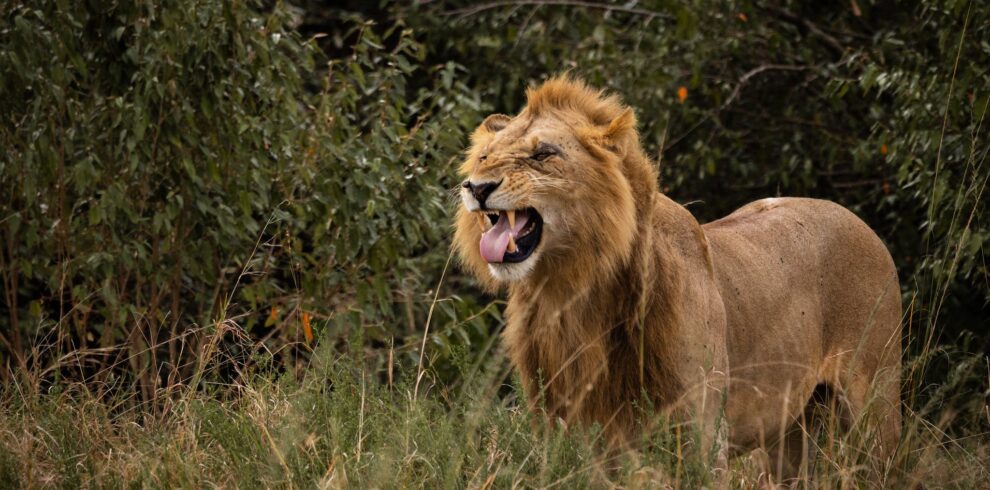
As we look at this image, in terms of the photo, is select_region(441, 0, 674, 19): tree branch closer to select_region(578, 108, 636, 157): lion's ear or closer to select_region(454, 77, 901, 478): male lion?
select_region(454, 77, 901, 478): male lion

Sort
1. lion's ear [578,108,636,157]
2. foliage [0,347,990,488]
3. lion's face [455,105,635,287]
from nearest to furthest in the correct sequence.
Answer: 1. foliage [0,347,990,488]
2. lion's face [455,105,635,287]
3. lion's ear [578,108,636,157]

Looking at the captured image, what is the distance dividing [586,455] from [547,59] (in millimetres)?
5056

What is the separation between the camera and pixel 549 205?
3.80 metres

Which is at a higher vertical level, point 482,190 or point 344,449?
point 482,190

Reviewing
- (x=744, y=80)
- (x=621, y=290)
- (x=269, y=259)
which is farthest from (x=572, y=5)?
(x=621, y=290)

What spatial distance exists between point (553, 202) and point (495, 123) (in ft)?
1.83

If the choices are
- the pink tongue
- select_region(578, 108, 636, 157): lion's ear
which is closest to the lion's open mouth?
the pink tongue

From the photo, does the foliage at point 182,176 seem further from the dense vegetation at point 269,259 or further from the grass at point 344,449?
the grass at point 344,449

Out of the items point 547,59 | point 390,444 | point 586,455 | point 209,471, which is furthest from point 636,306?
point 547,59

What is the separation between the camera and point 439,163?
612cm

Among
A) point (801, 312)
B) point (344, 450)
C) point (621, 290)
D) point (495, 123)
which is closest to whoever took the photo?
point (344, 450)

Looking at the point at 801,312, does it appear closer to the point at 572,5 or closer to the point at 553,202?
the point at 553,202

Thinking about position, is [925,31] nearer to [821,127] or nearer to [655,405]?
[821,127]

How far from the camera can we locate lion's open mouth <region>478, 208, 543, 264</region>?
3.79m
